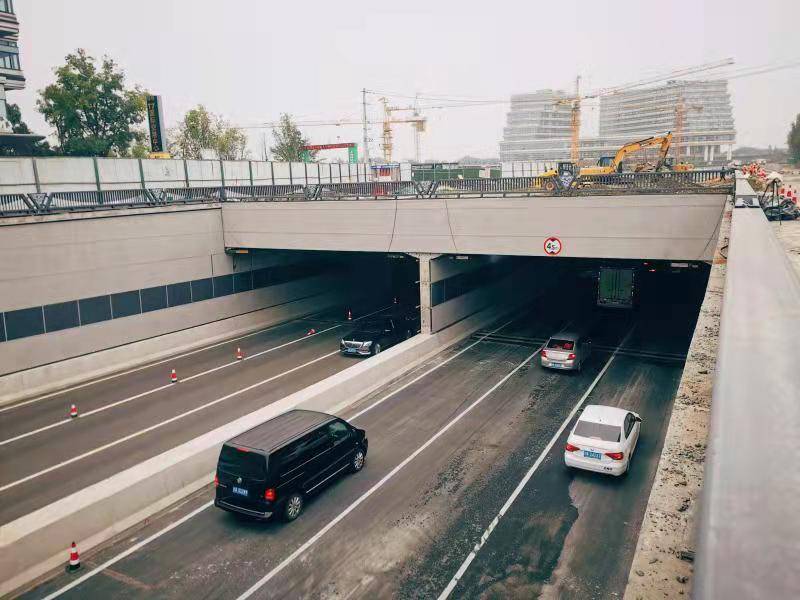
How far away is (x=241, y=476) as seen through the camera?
12.2m

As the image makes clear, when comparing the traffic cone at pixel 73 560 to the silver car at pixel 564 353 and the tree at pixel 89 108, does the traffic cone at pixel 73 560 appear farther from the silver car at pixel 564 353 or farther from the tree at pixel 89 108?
the tree at pixel 89 108

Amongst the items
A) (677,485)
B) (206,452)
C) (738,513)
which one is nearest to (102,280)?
(206,452)

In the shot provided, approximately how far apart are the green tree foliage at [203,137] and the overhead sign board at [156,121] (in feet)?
104

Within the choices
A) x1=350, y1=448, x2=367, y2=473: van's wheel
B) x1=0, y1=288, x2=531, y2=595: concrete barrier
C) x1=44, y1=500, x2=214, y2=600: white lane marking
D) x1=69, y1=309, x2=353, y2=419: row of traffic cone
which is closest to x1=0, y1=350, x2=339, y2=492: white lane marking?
x1=69, y1=309, x2=353, y2=419: row of traffic cone

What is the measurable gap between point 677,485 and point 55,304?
24086 millimetres

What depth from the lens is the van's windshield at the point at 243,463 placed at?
12052 millimetres

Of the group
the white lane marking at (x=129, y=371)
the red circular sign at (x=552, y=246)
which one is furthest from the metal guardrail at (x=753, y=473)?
the white lane marking at (x=129, y=371)

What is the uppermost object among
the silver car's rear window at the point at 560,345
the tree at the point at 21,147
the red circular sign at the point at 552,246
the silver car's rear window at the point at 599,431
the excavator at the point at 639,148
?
the tree at the point at 21,147

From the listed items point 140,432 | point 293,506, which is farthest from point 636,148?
point 293,506

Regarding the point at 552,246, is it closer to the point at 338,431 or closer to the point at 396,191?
the point at 396,191

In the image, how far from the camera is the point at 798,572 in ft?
6.33

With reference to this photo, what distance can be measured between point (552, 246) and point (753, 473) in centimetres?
2235

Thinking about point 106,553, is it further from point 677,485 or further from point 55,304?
point 55,304

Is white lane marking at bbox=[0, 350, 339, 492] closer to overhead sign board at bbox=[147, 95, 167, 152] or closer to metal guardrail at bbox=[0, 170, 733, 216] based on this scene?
metal guardrail at bbox=[0, 170, 733, 216]
